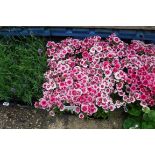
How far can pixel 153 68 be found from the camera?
10.5 ft

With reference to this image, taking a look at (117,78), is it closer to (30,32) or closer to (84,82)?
(84,82)

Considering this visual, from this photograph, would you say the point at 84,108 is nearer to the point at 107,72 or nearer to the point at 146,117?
the point at 107,72

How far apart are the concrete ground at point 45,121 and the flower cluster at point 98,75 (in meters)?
0.09

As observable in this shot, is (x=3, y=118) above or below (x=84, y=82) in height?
below

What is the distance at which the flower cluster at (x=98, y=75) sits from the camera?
309 cm

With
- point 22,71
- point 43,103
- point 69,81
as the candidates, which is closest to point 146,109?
point 69,81

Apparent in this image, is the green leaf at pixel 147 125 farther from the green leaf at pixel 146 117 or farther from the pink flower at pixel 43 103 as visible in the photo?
the pink flower at pixel 43 103

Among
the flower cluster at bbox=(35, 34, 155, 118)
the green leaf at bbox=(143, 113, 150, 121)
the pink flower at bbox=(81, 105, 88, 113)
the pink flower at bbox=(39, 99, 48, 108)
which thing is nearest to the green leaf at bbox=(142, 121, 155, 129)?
the green leaf at bbox=(143, 113, 150, 121)

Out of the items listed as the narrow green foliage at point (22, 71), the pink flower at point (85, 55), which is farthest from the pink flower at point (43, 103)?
the pink flower at point (85, 55)

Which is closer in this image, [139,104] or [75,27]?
[139,104]

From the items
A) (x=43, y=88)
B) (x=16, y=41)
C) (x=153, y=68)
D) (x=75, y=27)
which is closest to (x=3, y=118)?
(x=43, y=88)

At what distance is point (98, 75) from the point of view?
3178mm

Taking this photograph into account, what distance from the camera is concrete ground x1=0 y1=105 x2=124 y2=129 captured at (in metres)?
3.17
